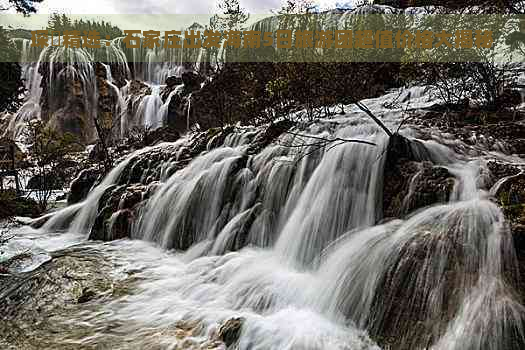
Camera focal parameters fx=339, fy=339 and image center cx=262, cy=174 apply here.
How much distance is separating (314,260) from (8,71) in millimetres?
7493

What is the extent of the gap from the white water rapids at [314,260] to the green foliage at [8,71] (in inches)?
132

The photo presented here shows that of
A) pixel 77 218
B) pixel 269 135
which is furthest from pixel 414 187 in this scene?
pixel 77 218

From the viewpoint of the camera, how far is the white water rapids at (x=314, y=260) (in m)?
2.79

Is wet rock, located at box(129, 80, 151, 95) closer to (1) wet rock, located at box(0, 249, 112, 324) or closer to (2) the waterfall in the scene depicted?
(2) the waterfall

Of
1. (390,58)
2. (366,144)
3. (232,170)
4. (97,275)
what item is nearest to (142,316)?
(97,275)

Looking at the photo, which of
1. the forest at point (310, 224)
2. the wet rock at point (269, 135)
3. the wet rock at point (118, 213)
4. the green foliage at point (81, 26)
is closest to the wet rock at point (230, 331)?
the forest at point (310, 224)

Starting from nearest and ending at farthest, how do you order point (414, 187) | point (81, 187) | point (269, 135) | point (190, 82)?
point (414, 187)
point (269, 135)
point (81, 187)
point (190, 82)

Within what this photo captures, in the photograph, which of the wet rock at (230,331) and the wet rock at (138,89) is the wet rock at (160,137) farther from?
the wet rock at (230,331)

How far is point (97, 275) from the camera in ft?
16.3

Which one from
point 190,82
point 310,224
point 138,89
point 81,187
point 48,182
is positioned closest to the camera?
point 310,224

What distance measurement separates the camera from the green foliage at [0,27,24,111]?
269 inches

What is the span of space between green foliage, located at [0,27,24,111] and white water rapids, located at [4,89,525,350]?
3.35 meters

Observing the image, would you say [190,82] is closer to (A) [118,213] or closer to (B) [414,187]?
(A) [118,213]

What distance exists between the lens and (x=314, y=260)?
14.8 ft
